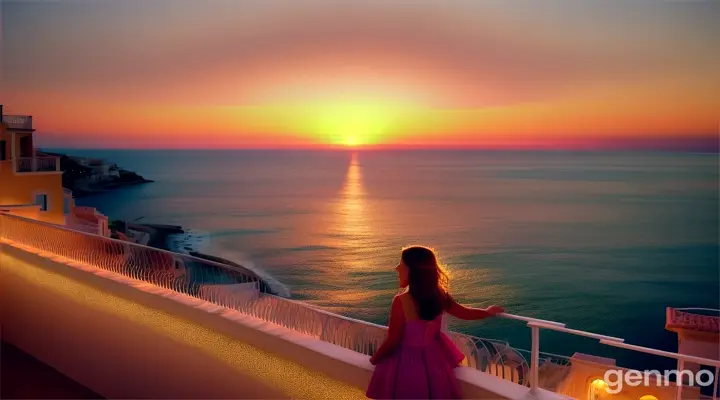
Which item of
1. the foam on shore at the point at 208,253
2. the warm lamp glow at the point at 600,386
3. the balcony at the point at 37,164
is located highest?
the balcony at the point at 37,164

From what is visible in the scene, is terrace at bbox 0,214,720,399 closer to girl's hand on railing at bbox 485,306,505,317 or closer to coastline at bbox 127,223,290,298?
girl's hand on railing at bbox 485,306,505,317

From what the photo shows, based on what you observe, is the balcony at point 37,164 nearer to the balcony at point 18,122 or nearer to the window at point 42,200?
the window at point 42,200

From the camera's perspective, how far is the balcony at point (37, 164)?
12.8m

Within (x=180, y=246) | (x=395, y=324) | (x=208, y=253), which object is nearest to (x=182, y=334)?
(x=395, y=324)

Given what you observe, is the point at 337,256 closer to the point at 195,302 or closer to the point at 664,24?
the point at 664,24

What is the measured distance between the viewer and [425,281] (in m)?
2.39

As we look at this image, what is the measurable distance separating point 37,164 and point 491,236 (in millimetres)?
38443

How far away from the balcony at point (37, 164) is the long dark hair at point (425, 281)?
12.8 m

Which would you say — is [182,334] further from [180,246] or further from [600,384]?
[180,246]

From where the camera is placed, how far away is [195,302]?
3676mm

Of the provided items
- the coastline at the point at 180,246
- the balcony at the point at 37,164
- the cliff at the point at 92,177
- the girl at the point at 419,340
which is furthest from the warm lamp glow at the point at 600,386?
the cliff at the point at 92,177

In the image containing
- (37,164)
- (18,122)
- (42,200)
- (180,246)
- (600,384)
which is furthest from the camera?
(180,246)

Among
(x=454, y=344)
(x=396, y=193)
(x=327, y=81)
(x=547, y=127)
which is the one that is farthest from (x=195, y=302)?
(x=396, y=193)

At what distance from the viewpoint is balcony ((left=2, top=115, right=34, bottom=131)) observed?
13430mm
